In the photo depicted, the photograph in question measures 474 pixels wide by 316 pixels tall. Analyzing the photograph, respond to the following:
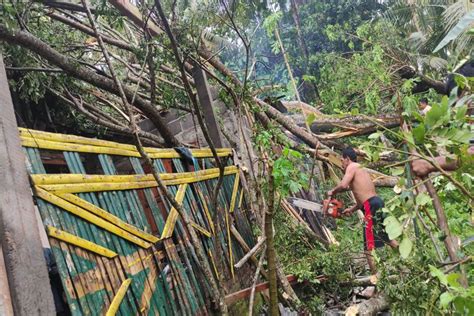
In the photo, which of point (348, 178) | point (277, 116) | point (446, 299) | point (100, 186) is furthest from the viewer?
point (277, 116)

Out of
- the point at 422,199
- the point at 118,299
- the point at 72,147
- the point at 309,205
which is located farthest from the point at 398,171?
the point at 309,205

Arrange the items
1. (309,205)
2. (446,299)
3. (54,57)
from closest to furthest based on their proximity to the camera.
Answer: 1. (446,299)
2. (54,57)
3. (309,205)

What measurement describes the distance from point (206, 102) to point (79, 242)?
3.39 meters

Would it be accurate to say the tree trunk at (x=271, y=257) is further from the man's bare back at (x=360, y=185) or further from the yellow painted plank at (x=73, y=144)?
the man's bare back at (x=360, y=185)

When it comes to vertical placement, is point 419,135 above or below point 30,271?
below

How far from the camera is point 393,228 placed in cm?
153

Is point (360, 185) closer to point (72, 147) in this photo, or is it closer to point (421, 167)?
point (421, 167)

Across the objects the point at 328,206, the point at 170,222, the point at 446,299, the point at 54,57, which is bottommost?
the point at 446,299

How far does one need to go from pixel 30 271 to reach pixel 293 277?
3.13 meters

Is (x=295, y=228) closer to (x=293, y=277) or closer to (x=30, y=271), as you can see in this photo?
(x=293, y=277)

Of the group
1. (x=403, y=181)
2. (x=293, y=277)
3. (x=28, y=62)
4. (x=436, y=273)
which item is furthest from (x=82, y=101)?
(x=436, y=273)

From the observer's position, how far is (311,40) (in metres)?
17.7

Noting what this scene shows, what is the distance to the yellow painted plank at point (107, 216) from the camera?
7.89 feet

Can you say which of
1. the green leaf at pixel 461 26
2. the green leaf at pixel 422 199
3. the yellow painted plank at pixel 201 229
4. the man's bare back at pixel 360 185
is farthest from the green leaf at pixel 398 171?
the man's bare back at pixel 360 185
